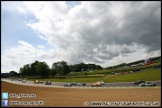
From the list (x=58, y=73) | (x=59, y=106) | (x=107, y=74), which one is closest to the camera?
(x=59, y=106)

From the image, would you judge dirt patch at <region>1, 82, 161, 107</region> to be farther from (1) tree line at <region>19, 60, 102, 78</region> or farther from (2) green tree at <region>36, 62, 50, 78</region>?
(1) tree line at <region>19, 60, 102, 78</region>

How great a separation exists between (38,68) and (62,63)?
523 centimetres

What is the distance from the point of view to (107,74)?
50719 mm

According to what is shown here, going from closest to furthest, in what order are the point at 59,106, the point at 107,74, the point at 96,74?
the point at 59,106, the point at 96,74, the point at 107,74

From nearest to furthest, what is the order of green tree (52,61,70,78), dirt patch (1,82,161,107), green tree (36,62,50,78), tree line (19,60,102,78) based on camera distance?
dirt patch (1,82,161,107)
green tree (36,62,50,78)
tree line (19,60,102,78)
green tree (52,61,70,78)

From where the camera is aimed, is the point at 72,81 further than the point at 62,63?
Yes


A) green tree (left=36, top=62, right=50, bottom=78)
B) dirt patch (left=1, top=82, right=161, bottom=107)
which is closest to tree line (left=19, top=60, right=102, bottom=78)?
green tree (left=36, top=62, right=50, bottom=78)

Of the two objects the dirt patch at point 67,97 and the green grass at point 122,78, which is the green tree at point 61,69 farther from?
the dirt patch at point 67,97

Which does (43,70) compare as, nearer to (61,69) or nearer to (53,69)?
(53,69)

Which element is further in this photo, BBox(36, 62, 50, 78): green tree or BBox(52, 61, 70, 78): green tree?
BBox(52, 61, 70, 78): green tree

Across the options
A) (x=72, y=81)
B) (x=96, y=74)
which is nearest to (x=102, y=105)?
(x=72, y=81)

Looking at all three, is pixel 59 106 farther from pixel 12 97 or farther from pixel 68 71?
pixel 68 71

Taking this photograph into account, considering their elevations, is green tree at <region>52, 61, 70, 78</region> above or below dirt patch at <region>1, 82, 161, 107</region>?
above

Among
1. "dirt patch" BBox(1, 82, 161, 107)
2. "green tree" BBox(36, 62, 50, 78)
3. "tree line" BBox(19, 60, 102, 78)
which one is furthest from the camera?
"tree line" BBox(19, 60, 102, 78)
